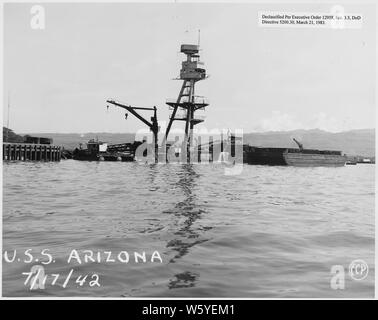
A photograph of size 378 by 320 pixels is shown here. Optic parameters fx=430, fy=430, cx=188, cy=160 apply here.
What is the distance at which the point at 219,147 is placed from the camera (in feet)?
232

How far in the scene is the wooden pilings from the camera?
166 ft

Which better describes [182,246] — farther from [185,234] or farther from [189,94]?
[189,94]

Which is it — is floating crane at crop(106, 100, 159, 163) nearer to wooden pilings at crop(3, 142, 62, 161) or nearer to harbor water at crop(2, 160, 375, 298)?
wooden pilings at crop(3, 142, 62, 161)

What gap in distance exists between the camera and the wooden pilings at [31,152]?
50.5 m

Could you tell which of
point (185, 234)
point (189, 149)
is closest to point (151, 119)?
point (189, 149)

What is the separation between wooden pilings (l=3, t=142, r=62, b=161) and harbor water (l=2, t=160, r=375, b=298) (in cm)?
3458

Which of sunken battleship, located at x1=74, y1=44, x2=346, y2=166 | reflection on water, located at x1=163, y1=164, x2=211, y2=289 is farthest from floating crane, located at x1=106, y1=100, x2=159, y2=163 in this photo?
reflection on water, located at x1=163, y1=164, x2=211, y2=289

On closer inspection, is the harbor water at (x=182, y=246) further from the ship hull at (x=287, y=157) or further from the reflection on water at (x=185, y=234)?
the ship hull at (x=287, y=157)

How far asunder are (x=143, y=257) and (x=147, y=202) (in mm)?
8335

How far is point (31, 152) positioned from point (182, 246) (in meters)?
48.9

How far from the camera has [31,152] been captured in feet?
180

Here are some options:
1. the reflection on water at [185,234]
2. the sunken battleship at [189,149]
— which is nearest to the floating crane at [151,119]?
the sunken battleship at [189,149]

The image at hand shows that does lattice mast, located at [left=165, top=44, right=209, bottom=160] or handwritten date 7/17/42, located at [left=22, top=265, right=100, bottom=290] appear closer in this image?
handwritten date 7/17/42, located at [left=22, top=265, right=100, bottom=290]
